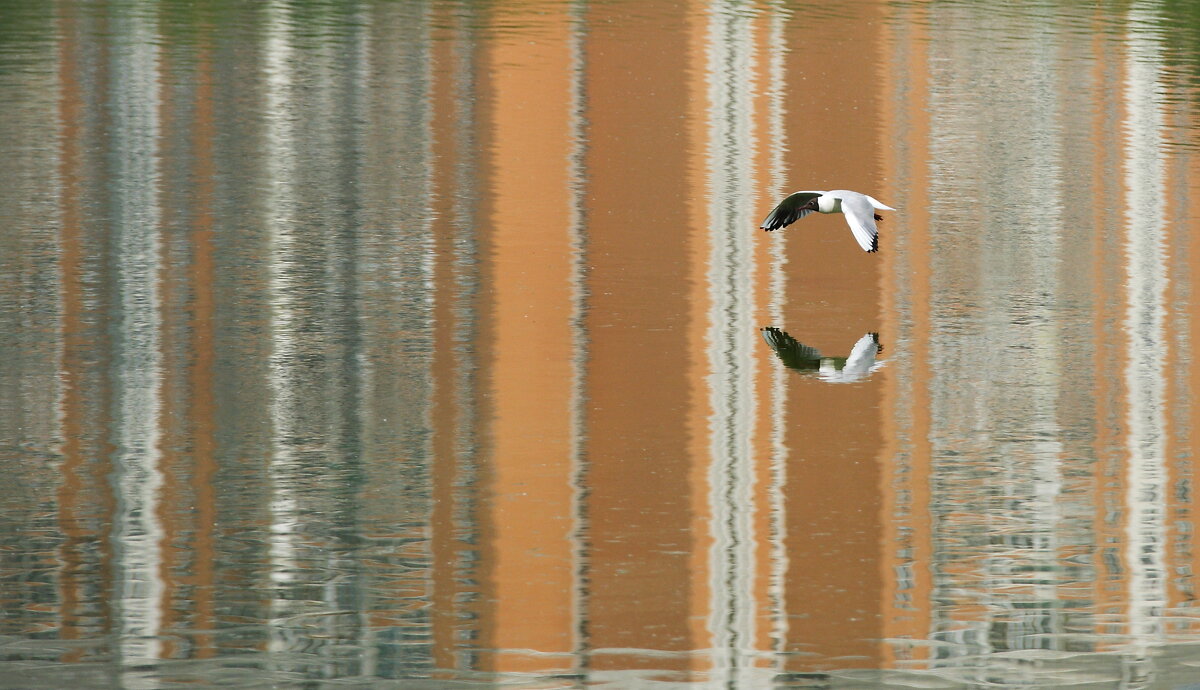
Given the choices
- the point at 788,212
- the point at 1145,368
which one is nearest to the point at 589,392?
the point at 1145,368

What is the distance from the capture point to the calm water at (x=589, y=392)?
4.88 m

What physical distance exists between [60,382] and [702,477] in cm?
252

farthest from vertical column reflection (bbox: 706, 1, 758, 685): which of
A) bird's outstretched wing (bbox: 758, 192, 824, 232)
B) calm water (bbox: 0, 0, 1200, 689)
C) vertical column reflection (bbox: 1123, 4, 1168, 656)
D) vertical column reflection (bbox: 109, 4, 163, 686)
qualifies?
vertical column reflection (bbox: 109, 4, 163, 686)

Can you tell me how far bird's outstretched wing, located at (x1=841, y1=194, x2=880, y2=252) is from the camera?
27.2 feet

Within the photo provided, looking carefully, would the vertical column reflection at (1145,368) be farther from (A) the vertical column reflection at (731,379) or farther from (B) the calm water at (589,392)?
(A) the vertical column reflection at (731,379)

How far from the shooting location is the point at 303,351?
24.6ft

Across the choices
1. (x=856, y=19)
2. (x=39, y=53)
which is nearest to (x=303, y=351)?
(x=39, y=53)

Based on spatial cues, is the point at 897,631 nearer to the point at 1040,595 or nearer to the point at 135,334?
the point at 1040,595

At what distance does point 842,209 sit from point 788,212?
0.56 meters

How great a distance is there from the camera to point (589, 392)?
704cm

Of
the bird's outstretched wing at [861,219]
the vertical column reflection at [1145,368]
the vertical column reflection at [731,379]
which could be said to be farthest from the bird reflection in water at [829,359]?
the vertical column reflection at [1145,368]

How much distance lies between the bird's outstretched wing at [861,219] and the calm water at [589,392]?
314 mm

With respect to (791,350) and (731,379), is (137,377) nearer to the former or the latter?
(731,379)

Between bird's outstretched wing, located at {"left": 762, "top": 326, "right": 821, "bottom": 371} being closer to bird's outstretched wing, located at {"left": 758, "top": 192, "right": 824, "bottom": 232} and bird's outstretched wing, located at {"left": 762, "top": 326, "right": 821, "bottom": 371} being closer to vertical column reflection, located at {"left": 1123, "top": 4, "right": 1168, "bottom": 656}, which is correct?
bird's outstretched wing, located at {"left": 758, "top": 192, "right": 824, "bottom": 232}
